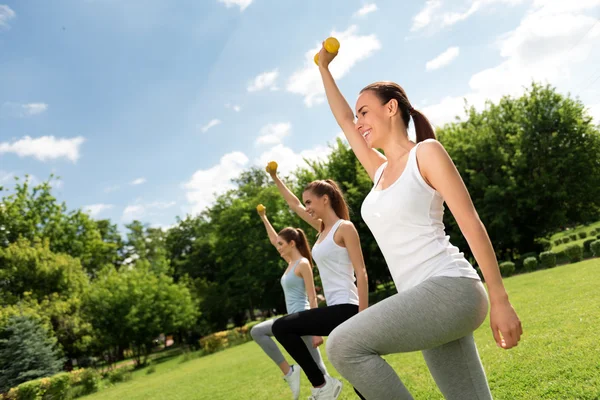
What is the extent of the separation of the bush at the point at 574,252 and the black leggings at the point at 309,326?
2117 centimetres

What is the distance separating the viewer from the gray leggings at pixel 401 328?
1964mm

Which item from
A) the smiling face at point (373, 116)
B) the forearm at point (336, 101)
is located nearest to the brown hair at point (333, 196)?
the forearm at point (336, 101)

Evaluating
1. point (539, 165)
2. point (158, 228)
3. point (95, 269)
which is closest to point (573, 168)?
point (539, 165)

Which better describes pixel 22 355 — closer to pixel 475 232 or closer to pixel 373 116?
pixel 373 116

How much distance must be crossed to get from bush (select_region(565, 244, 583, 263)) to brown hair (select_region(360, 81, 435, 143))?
22483 millimetres

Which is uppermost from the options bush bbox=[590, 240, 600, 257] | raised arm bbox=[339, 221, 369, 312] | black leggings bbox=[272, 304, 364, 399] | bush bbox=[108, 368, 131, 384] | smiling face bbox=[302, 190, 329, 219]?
smiling face bbox=[302, 190, 329, 219]

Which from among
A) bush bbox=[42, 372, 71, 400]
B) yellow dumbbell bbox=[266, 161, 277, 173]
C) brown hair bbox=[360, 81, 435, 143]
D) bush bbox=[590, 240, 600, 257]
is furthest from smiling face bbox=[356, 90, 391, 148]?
bush bbox=[590, 240, 600, 257]

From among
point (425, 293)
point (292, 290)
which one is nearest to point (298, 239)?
point (292, 290)

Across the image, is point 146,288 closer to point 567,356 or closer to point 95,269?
point 95,269

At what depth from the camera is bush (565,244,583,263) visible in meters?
21.1

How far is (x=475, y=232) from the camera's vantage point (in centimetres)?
196

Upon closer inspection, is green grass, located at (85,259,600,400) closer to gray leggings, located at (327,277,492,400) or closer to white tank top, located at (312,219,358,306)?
white tank top, located at (312,219,358,306)

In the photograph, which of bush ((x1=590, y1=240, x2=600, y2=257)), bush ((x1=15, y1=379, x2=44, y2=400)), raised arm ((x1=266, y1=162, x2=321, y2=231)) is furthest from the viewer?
bush ((x1=590, y1=240, x2=600, y2=257))

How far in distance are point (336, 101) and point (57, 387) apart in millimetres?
19005
